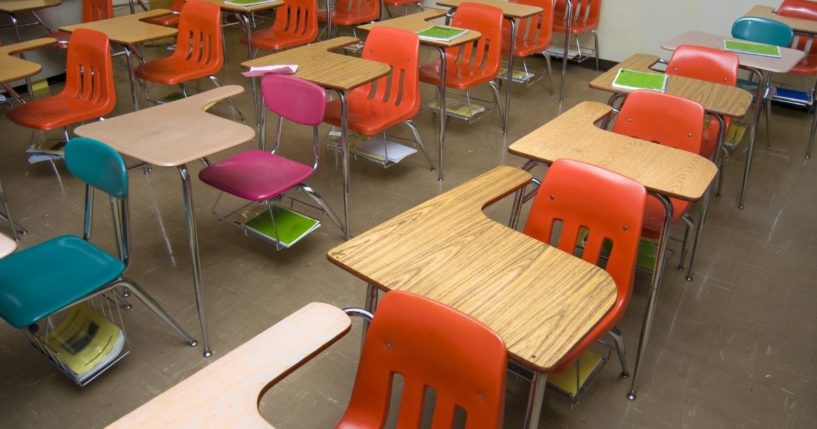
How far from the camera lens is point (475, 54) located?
166 inches

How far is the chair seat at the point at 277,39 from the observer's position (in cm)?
445

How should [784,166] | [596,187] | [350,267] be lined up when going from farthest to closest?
[784,166]
[596,187]
[350,267]

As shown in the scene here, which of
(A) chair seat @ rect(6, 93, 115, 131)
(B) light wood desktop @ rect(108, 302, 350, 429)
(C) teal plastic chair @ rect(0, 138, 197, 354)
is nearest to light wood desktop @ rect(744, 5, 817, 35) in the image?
(B) light wood desktop @ rect(108, 302, 350, 429)

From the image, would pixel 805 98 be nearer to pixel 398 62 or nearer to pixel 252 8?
pixel 398 62

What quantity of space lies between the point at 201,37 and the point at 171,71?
284mm

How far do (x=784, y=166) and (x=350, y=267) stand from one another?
347 cm

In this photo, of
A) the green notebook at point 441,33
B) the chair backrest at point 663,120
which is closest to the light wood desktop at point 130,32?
the green notebook at point 441,33

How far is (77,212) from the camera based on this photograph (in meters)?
3.22

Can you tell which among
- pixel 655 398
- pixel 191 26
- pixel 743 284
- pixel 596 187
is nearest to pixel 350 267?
pixel 596 187

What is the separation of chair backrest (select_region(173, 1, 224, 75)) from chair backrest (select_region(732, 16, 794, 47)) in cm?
328

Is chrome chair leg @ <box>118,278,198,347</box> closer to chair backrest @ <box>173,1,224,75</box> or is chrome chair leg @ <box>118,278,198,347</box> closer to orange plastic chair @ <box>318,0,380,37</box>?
chair backrest @ <box>173,1,224,75</box>

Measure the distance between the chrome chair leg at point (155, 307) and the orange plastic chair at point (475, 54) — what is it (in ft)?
7.15

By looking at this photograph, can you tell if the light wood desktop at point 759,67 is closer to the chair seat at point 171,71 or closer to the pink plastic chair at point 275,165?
the pink plastic chair at point 275,165

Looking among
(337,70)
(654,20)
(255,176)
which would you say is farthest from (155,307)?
(654,20)
